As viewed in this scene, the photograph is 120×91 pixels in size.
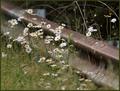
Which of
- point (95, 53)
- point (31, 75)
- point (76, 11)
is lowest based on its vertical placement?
point (31, 75)

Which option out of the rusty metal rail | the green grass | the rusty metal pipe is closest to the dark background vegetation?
the rusty metal pipe

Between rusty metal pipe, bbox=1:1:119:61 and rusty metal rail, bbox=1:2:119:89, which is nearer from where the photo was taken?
rusty metal rail, bbox=1:2:119:89

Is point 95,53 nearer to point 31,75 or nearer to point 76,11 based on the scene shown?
point 31,75

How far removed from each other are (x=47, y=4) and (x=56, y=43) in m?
1.61

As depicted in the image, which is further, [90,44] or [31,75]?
[90,44]

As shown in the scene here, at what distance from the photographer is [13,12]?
5930mm

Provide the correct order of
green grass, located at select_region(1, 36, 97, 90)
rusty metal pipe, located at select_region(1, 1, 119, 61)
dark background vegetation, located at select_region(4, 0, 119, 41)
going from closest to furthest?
green grass, located at select_region(1, 36, 97, 90)
rusty metal pipe, located at select_region(1, 1, 119, 61)
dark background vegetation, located at select_region(4, 0, 119, 41)

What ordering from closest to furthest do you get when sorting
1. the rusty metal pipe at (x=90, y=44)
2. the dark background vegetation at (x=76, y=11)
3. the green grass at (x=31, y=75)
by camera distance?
the green grass at (x=31, y=75) < the rusty metal pipe at (x=90, y=44) < the dark background vegetation at (x=76, y=11)

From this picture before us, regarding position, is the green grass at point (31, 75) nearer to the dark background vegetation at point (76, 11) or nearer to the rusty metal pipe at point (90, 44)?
the rusty metal pipe at point (90, 44)

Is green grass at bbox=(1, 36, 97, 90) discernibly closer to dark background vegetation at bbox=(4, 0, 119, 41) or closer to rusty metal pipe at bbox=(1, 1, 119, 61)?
rusty metal pipe at bbox=(1, 1, 119, 61)

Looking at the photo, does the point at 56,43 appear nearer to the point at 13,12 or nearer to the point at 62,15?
the point at 13,12

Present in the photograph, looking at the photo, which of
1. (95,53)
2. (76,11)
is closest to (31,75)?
(95,53)

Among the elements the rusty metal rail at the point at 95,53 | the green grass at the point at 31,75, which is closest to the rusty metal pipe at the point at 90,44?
the rusty metal rail at the point at 95,53

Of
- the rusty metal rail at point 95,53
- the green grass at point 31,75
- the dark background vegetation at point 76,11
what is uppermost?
the dark background vegetation at point 76,11
